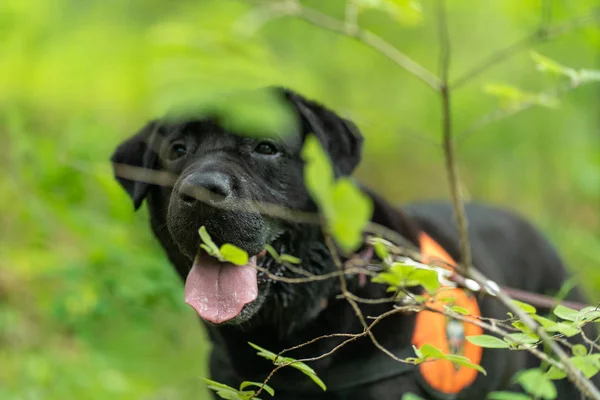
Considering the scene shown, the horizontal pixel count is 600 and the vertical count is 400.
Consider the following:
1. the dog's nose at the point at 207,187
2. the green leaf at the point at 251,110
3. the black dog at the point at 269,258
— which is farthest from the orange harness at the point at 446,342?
the green leaf at the point at 251,110

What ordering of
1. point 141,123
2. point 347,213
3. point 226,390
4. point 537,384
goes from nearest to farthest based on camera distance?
point 347,213 < point 537,384 < point 226,390 < point 141,123

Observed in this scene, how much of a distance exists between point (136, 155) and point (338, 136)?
864mm

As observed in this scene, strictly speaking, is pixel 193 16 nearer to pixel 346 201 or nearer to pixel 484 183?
pixel 346 201

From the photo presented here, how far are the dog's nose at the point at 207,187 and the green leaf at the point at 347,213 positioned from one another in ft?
4.48

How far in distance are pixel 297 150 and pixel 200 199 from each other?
66 cm

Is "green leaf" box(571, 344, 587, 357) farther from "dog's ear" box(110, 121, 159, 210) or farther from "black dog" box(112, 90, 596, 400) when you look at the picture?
"dog's ear" box(110, 121, 159, 210)

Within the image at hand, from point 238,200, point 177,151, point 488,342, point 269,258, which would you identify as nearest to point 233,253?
point 488,342

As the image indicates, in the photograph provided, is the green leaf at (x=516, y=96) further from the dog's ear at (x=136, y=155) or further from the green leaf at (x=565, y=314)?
the dog's ear at (x=136, y=155)

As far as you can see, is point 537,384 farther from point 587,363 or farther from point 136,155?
point 136,155

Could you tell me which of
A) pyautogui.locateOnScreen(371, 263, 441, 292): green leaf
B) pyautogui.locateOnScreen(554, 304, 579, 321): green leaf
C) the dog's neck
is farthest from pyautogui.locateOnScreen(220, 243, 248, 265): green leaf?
the dog's neck

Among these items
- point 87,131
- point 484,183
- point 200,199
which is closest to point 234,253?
point 200,199

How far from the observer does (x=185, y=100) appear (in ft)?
4.45

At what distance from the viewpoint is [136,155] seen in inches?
135

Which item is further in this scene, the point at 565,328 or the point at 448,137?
the point at 565,328
